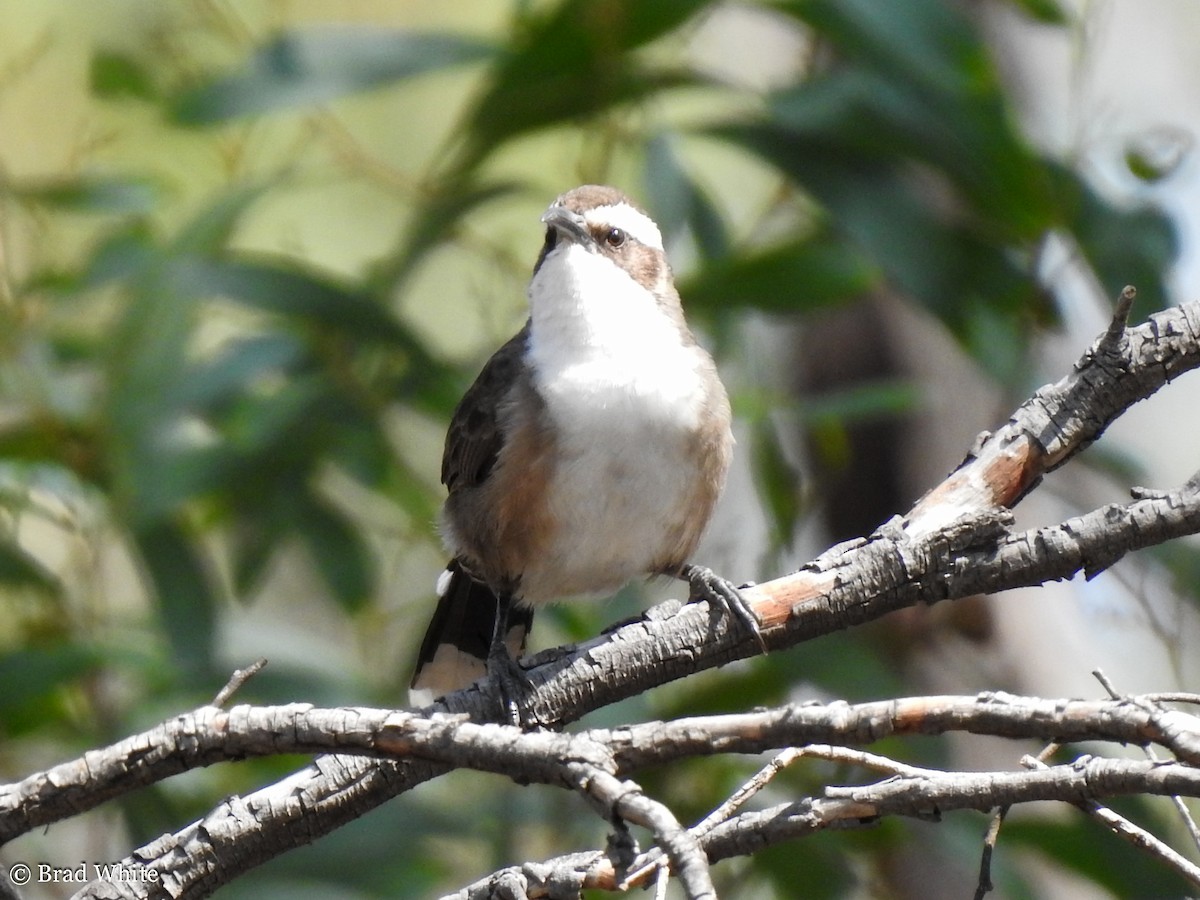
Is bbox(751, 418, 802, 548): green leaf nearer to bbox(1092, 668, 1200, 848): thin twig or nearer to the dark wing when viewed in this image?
the dark wing

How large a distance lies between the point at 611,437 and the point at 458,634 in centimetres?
106

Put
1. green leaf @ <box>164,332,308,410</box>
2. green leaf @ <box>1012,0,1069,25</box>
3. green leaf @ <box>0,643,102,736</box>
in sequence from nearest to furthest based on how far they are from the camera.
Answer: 1. green leaf @ <box>0,643,102,736</box>
2. green leaf @ <box>164,332,308,410</box>
3. green leaf @ <box>1012,0,1069,25</box>

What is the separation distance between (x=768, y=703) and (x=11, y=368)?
128 inches

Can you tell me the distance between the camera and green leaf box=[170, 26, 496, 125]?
528 centimetres

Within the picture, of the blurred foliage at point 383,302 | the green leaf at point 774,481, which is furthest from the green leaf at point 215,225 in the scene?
the green leaf at point 774,481

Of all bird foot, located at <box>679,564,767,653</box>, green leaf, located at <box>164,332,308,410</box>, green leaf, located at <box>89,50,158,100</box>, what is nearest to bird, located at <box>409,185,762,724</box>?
bird foot, located at <box>679,564,767,653</box>

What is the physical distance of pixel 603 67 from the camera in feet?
17.5

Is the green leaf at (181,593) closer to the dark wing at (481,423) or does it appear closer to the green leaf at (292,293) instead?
the green leaf at (292,293)

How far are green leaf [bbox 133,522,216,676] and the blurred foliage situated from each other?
1cm

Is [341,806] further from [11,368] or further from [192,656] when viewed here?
[11,368]

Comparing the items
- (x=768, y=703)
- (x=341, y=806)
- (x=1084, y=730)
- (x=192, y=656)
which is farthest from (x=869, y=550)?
(x=192, y=656)

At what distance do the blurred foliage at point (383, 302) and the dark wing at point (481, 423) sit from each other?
1.05 metres

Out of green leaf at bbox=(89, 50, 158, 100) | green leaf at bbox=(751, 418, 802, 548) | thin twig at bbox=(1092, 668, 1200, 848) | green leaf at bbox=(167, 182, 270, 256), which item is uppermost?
green leaf at bbox=(89, 50, 158, 100)

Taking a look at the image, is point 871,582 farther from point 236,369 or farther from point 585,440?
point 236,369
